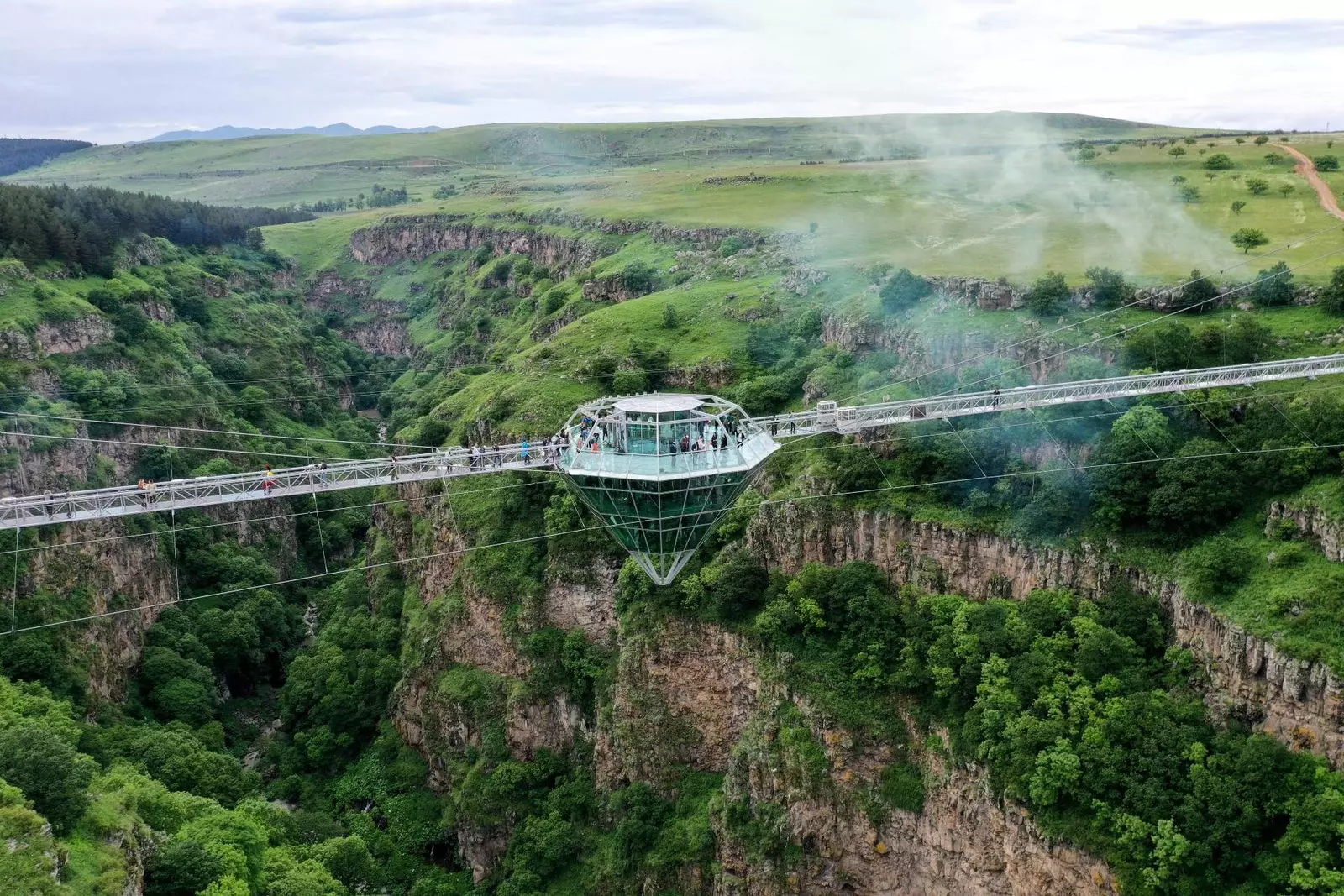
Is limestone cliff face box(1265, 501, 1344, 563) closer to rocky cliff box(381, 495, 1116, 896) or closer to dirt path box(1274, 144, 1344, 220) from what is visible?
rocky cliff box(381, 495, 1116, 896)

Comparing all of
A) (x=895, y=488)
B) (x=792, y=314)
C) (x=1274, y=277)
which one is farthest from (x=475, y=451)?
(x=1274, y=277)

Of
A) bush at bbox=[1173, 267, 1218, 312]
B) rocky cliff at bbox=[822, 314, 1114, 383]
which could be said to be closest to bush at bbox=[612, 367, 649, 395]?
rocky cliff at bbox=[822, 314, 1114, 383]

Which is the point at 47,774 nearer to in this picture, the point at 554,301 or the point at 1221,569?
the point at 1221,569

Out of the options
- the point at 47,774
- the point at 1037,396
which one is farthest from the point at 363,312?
the point at 1037,396

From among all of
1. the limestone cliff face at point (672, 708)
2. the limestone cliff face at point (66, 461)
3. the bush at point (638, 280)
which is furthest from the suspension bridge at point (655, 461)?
the bush at point (638, 280)

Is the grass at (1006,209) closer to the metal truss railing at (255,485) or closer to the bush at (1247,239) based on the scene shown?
the bush at (1247,239)

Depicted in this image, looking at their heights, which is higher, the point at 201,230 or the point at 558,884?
the point at 201,230

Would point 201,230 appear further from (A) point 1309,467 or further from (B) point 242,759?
(A) point 1309,467
